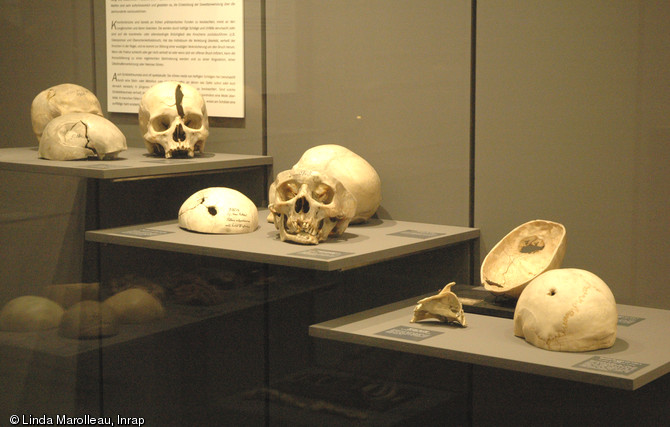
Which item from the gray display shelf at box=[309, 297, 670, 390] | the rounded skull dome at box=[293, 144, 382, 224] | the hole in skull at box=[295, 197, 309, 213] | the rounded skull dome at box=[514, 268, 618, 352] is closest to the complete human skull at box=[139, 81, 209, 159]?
the rounded skull dome at box=[293, 144, 382, 224]

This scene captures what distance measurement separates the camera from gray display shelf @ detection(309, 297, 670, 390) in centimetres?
218

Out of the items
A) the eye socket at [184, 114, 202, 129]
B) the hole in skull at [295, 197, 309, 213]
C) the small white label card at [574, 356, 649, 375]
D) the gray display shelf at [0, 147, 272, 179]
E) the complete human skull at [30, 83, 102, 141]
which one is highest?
the complete human skull at [30, 83, 102, 141]

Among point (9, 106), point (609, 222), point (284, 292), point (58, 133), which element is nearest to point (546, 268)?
point (609, 222)

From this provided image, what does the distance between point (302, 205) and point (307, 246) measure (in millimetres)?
135

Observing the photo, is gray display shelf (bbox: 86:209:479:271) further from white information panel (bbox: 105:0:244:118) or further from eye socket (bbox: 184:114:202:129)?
white information panel (bbox: 105:0:244:118)

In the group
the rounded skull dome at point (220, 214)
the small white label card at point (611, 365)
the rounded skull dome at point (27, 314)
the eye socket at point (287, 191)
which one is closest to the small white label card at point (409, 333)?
the small white label card at point (611, 365)

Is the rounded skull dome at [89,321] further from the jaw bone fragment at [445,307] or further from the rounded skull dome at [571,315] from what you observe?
the rounded skull dome at [571,315]

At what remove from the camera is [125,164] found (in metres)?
3.21

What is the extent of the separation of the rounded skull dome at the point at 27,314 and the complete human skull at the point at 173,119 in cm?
76

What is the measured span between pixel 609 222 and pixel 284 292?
1193mm

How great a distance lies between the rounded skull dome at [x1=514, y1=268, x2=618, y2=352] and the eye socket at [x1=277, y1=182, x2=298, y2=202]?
865 mm

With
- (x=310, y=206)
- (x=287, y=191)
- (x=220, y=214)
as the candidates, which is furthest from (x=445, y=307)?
(x=220, y=214)

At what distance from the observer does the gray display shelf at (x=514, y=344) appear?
2.18 meters

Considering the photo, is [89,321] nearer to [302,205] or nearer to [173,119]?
[173,119]
